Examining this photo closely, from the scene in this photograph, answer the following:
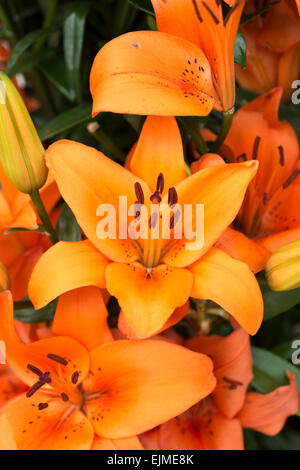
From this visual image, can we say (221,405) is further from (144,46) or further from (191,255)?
(144,46)

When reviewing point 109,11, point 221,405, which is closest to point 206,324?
point 221,405

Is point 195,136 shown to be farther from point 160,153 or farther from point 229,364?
point 229,364

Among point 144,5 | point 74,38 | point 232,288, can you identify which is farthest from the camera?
point 74,38

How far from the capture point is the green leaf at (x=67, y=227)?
68cm

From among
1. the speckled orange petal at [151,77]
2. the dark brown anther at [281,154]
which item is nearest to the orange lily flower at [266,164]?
the dark brown anther at [281,154]

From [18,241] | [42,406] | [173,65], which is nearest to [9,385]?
[42,406]

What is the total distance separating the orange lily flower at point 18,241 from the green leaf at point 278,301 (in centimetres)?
27

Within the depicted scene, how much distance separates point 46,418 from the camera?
2.04 ft

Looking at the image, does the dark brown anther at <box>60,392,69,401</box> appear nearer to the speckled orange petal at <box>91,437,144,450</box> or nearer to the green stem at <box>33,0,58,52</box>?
the speckled orange petal at <box>91,437,144,450</box>

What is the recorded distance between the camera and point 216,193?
1.83 ft

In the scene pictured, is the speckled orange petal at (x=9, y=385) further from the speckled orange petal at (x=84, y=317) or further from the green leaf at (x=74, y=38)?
the green leaf at (x=74, y=38)

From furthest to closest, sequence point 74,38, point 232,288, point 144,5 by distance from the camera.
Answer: point 74,38
point 144,5
point 232,288

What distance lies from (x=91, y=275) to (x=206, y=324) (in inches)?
8.2

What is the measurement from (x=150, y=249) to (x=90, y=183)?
92 mm
